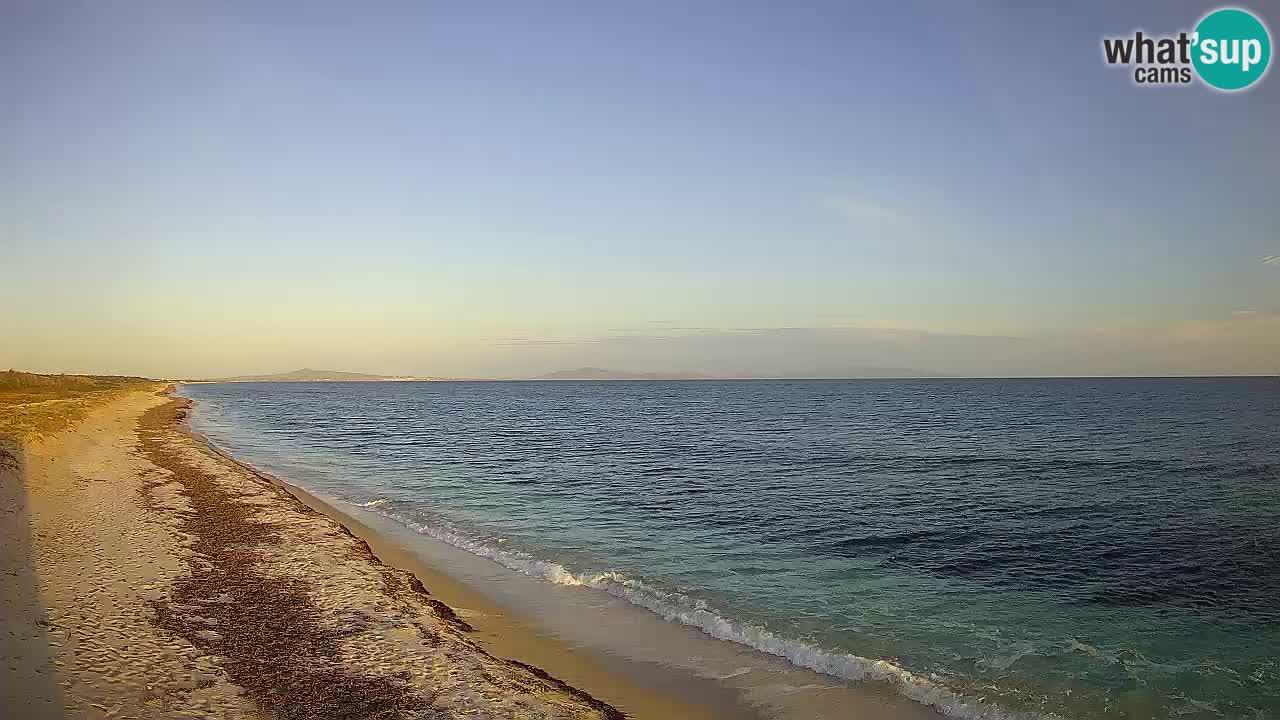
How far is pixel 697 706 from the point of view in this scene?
32.8ft

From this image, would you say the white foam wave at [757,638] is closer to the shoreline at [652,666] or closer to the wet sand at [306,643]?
the shoreline at [652,666]

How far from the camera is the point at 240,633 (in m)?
10.9

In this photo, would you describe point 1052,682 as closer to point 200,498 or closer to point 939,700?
point 939,700

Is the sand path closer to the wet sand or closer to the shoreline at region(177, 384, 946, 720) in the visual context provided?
the wet sand

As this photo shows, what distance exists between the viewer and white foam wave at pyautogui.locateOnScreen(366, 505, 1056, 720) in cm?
1015

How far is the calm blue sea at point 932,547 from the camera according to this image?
11500 mm

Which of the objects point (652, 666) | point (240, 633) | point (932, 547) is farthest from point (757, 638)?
point (932, 547)

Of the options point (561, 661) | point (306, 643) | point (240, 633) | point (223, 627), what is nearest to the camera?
point (306, 643)

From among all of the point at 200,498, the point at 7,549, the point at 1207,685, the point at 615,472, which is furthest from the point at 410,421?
the point at 1207,685

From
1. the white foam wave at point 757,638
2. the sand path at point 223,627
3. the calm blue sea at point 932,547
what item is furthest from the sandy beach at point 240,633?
the calm blue sea at point 932,547

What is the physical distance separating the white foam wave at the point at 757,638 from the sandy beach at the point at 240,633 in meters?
2.74

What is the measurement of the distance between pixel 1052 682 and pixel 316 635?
11565 mm

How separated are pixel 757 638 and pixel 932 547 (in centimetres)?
907

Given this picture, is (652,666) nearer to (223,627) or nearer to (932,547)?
(223,627)
